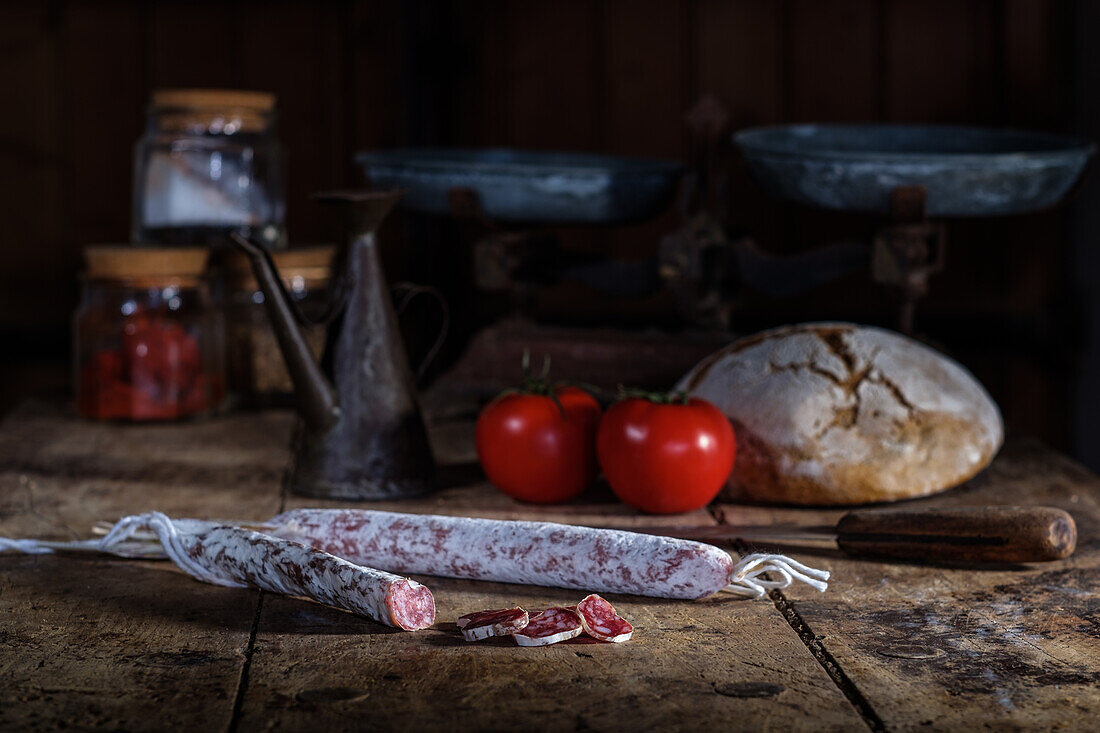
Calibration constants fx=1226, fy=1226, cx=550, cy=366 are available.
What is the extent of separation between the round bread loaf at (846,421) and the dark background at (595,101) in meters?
0.95

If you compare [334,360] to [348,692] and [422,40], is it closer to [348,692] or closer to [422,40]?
[348,692]

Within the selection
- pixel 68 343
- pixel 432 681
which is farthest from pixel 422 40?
pixel 432 681

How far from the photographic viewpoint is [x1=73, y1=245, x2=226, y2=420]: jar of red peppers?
6.49 feet

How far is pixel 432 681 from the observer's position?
3.16 feet

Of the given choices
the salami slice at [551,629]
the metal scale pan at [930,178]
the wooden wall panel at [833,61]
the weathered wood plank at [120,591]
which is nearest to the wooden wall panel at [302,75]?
the weathered wood plank at [120,591]

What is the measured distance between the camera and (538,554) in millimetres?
1166

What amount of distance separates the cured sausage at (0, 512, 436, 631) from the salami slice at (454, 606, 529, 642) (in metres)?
0.05

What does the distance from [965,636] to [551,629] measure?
36cm

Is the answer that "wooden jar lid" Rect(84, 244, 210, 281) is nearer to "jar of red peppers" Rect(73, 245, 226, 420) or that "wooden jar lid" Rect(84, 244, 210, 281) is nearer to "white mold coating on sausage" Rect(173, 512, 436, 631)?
"jar of red peppers" Rect(73, 245, 226, 420)

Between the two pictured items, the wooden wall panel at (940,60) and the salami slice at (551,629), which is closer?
the salami slice at (551,629)

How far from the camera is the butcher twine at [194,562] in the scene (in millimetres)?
1140

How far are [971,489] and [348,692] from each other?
38.4 inches

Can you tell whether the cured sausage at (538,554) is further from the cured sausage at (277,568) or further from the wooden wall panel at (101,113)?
the wooden wall panel at (101,113)

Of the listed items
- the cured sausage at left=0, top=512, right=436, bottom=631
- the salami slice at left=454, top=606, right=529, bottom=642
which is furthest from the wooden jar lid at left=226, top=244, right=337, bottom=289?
the salami slice at left=454, top=606, right=529, bottom=642
